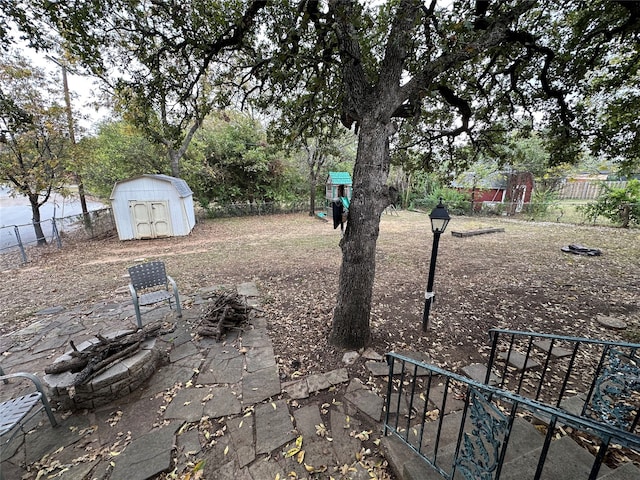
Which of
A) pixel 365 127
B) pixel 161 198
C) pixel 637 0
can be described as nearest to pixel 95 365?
pixel 365 127

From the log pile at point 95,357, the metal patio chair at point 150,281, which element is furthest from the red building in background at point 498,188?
the log pile at point 95,357

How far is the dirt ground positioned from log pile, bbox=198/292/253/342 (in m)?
0.56

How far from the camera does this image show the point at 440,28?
3.34 meters

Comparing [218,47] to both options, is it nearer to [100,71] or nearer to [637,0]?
[100,71]

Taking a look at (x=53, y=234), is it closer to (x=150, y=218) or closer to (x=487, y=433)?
(x=150, y=218)

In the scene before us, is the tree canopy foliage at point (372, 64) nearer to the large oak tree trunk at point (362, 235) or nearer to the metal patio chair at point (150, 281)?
the large oak tree trunk at point (362, 235)

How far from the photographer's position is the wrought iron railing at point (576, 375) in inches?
80.3

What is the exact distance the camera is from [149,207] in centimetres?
1077

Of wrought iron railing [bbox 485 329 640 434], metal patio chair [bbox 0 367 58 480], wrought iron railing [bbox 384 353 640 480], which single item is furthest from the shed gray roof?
wrought iron railing [bbox 485 329 640 434]

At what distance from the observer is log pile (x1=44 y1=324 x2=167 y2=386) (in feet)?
8.91

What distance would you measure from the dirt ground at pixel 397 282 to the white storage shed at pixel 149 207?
2.55 ft

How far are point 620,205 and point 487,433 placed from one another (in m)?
16.8

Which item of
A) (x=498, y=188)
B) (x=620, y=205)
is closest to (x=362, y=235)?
(x=620, y=205)

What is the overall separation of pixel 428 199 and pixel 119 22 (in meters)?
20.5
